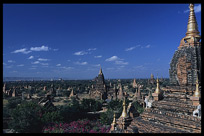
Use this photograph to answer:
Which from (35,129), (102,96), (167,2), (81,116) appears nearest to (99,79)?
(102,96)

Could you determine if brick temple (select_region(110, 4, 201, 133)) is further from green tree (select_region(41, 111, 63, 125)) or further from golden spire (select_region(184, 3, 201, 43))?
green tree (select_region(41, 111, 63, 125))

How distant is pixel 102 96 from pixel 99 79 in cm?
528

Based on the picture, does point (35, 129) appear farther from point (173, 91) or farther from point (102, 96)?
point (102, 96)

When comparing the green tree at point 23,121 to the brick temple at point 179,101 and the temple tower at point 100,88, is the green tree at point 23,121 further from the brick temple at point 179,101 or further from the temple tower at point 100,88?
the temple tower at point 100,88

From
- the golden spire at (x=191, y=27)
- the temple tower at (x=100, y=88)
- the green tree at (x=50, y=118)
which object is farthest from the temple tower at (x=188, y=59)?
the temple tower at (x=100, y=88)

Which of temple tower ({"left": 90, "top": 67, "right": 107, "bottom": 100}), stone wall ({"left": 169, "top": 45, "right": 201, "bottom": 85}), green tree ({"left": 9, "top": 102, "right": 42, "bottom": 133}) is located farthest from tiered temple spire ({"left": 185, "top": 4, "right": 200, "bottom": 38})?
temple tower ({"left": 90, "top": 67, "right": 107, "bottom": 100})

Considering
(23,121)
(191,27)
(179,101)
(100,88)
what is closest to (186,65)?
(179,101)

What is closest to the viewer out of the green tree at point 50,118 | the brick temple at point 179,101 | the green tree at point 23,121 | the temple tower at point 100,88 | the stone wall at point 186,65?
the brick temple at point 179,101

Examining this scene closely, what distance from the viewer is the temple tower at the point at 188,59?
10000mm

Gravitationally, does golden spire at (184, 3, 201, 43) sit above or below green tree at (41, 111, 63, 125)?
above

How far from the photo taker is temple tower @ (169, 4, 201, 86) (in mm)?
10000

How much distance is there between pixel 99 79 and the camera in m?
48.1

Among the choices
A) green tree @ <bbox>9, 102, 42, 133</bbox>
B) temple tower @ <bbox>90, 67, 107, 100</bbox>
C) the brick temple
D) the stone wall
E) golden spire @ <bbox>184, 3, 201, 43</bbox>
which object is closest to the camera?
the brick temple

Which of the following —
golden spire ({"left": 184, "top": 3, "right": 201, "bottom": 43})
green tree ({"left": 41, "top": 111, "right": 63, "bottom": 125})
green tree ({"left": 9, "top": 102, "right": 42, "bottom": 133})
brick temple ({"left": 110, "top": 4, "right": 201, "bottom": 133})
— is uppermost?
golden spire ({"left": 184, "top": 3, "right": 201, "bottom": 43})
